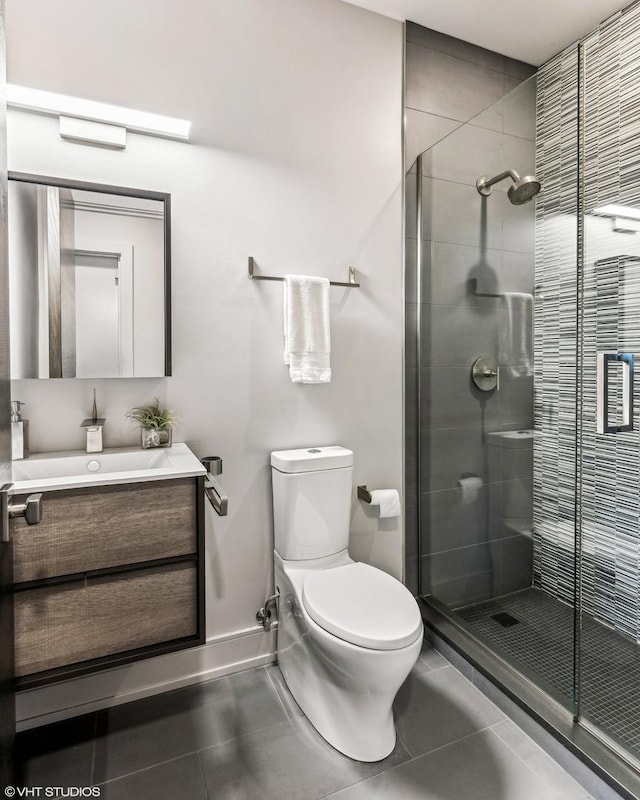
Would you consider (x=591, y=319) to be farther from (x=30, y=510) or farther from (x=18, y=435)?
(x=18, y=435)

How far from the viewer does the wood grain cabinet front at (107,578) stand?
3.87 feet

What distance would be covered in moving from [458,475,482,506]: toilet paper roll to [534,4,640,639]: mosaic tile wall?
0.82 feet

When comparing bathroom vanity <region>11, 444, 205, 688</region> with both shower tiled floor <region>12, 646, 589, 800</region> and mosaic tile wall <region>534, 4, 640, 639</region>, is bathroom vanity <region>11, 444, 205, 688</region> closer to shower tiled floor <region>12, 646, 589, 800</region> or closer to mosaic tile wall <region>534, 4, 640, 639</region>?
shower tiled floor <region>12, 646, 589, 800</region>

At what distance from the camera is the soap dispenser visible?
1.44 meters

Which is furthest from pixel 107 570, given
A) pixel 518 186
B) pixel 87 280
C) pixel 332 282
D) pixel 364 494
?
pixel 518 186

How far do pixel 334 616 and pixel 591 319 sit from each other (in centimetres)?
131

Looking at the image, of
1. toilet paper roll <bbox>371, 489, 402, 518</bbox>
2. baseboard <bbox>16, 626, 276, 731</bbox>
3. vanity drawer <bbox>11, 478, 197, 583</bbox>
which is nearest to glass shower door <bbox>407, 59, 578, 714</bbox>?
toilet paper roll <bbox>371, 489, 402, 518</bbox>

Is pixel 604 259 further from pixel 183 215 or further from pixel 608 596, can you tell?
pixel 183 215

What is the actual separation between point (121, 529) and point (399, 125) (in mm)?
2007

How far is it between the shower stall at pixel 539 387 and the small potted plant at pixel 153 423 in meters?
1.09

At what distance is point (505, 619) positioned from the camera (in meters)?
1.82

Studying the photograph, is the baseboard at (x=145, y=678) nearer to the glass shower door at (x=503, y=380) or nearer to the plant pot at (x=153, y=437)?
the plant pot at (x=153, y=437)

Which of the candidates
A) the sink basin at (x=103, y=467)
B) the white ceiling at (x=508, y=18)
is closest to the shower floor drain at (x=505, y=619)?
the sink basin at (x=103, y=467)

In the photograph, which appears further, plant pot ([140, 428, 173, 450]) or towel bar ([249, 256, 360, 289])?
towel bar ([249, 256, 360, 289])
